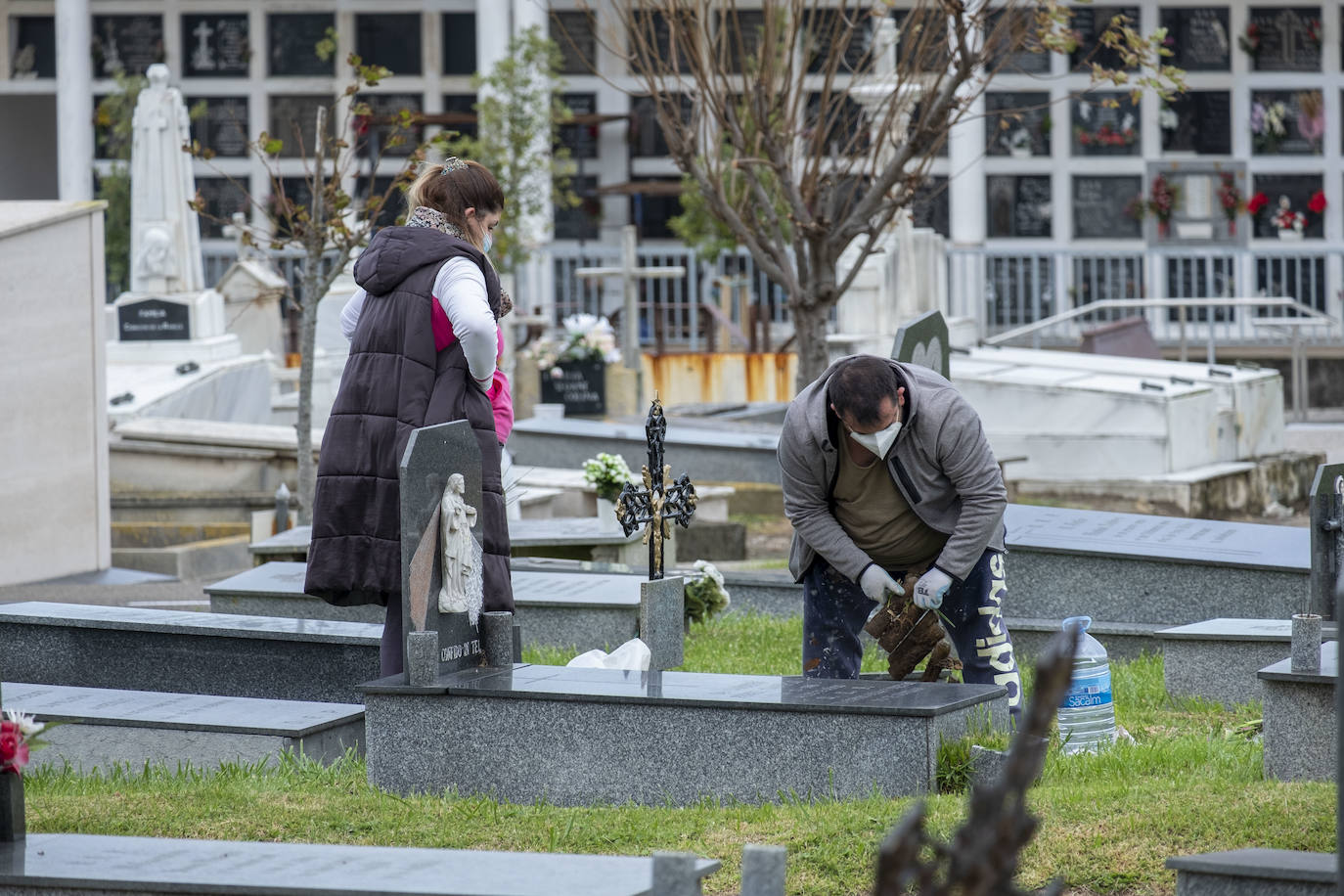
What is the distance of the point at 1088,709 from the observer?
14.8ft

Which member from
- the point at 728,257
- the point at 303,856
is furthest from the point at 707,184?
the point at 728,257

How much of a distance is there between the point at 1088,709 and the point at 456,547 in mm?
1614

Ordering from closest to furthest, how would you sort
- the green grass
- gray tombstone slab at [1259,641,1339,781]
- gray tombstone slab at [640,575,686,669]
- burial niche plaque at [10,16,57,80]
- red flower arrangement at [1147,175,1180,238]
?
1. the green grass
2. gray tombstone slab at [1259,641,1339,781]
3. gray tombstone slab at [640,575,686,669]
4. red flower arrangement at [1147,175,1180,238]
5. burial niche plaque at [10,16,57,80]

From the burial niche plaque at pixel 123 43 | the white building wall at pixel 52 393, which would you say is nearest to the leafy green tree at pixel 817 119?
the white building wall at pixel 52 393

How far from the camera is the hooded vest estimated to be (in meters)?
4.30

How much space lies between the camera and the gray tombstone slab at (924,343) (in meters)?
5.69

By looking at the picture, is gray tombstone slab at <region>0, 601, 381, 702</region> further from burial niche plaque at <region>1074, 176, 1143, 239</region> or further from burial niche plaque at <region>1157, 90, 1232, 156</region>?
burial niche plaque at <region>1157, 90, 1232, 156</region>

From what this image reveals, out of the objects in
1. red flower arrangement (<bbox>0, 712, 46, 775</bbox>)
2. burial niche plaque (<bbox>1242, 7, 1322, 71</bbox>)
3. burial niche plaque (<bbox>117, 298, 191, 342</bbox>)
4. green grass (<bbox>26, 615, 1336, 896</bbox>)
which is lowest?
green grass (<bbox>26, 615, 1336, 896</bbox>)

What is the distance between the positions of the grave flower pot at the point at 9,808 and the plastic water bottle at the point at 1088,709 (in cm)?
246

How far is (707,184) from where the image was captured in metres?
9.06

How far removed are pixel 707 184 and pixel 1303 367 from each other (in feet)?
31.5

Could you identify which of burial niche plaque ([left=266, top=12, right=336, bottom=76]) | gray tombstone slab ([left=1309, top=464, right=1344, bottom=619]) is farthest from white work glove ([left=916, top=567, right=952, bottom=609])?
burial niche plaque ([left=266, top=12, right=336, bottom=76])

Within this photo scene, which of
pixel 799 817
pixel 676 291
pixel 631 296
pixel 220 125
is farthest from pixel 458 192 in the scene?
pixel 220 125

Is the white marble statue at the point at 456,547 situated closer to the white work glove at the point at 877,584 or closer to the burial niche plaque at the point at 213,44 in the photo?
the white work glove at the point at 877,584
